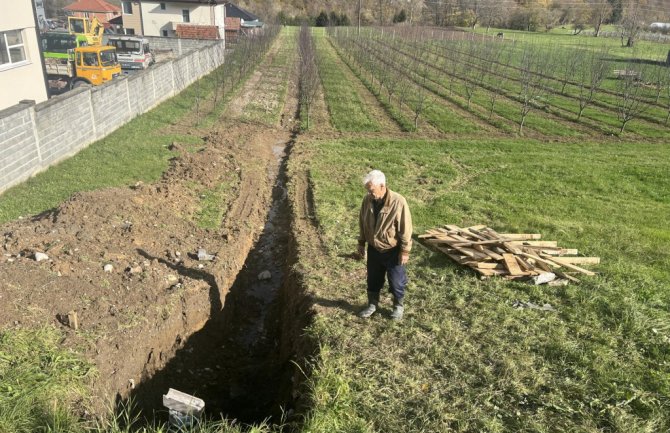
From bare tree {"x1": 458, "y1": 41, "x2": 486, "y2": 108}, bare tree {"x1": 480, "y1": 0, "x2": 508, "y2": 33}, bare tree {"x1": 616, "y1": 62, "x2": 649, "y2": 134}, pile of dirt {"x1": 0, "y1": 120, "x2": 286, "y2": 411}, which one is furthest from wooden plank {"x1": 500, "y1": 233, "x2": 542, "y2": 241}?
bare tree {"x1": 480, "y1": 0, "x2": 508, "y2": 33}

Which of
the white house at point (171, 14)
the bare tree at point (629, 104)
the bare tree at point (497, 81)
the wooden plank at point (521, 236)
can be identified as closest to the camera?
the wooden plank at point (521, 236)

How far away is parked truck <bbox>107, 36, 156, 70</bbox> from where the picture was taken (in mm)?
22094

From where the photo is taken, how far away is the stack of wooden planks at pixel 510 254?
6.58m

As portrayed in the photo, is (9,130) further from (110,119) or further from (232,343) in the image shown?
(232,343)

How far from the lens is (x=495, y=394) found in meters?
4.48

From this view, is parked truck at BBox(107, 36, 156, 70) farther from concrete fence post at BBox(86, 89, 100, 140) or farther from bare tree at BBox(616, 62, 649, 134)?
bare tree at BBox(616, 62, 649, 134)

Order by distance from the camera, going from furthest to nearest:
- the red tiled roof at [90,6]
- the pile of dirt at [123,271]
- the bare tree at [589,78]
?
the red tiled roof at [90,6] → the bare tree at [589,78] → the pile of dirt at [123,271]

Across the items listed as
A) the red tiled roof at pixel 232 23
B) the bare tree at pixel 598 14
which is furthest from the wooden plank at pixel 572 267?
the bare tree at pixel 598 14

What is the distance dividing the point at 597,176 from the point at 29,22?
17157mm

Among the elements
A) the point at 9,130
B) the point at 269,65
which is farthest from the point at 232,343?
the point at 269,65

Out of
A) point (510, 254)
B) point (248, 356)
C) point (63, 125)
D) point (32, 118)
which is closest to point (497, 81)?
point (510, 254)

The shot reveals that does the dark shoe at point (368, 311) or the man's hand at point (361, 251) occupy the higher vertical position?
the man's hand at point (361, 251)

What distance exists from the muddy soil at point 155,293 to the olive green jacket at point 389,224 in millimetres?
1974

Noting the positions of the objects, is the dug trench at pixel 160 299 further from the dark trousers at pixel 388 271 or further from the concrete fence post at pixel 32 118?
the concrete fence post at pixel 32 118
